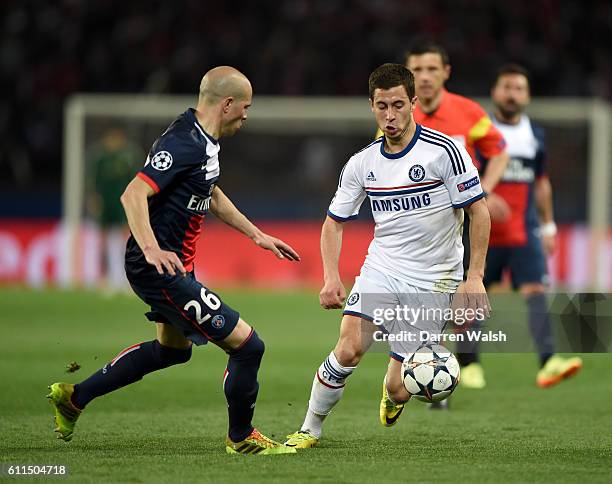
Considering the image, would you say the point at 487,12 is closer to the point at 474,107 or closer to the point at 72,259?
the point at 72,259

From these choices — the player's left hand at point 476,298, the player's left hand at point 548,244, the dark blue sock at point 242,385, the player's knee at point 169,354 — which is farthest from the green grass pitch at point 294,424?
the player's left hand at point 548,244

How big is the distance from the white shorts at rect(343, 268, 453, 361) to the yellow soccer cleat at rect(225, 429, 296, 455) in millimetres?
789

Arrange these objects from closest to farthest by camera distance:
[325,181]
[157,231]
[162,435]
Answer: [157,231], [162,435], [325,181]

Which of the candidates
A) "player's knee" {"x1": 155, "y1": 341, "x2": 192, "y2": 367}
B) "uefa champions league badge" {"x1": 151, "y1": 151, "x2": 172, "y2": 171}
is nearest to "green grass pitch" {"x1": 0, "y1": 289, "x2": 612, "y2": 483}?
"player's knee" {"x1": 155, "y1": 341, "x2": 192, "y2": 367}

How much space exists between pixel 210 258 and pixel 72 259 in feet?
7.06

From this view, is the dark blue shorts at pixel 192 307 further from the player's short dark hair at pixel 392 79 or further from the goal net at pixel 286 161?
the goal net at pixel 286 161

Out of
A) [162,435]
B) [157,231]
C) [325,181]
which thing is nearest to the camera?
[157,231]

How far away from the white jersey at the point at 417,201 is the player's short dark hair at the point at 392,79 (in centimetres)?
30

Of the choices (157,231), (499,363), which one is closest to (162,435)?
(157,231)

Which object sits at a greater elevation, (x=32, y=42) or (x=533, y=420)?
(x=32, y=42)

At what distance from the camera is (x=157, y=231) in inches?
227

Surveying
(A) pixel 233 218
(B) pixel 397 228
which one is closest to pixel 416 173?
(B) pixel 397 228

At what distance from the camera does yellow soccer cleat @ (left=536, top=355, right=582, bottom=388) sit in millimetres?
8742

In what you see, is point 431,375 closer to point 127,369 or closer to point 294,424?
point 294,424
